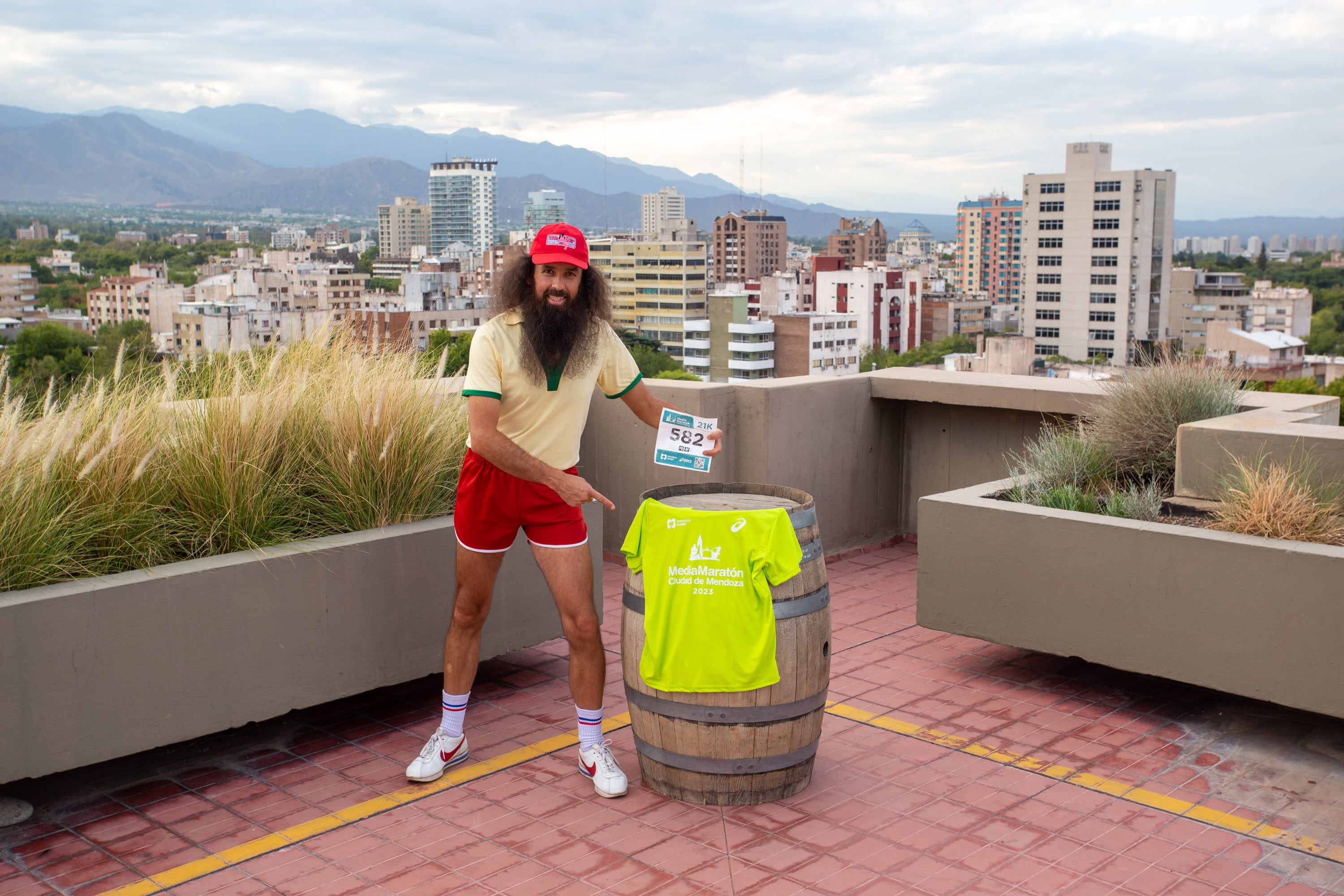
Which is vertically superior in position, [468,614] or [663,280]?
[663,280]

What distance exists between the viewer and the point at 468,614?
4.07 meters

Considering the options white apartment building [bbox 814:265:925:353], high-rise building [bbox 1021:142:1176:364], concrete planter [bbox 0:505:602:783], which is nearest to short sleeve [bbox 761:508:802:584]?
concrete planter [bbox 0:505:602:783]

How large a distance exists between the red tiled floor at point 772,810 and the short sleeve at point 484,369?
1.36 metres

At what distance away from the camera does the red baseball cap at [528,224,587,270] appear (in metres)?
3.83

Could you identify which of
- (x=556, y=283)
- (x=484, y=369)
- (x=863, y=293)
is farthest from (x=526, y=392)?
(x=863, y=293)

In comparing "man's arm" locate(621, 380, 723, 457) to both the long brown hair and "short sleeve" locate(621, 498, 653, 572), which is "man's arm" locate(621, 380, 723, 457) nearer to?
the long brown hair

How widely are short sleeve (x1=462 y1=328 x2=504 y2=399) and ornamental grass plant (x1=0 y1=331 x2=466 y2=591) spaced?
3.04 feet

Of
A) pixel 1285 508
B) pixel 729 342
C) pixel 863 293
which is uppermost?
pixel 863 293

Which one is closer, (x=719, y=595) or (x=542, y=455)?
(x=719, y=595)

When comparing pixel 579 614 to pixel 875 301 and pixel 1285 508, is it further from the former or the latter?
pixel 875 301

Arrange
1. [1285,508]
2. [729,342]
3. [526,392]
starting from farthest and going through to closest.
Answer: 1. [729,342]
2. [1285,508]
3. [526,392]

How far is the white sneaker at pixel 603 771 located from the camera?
384 cm

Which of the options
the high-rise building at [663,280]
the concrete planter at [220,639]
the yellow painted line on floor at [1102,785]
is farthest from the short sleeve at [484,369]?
the high-rise building at [663,280]

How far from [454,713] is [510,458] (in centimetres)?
103
